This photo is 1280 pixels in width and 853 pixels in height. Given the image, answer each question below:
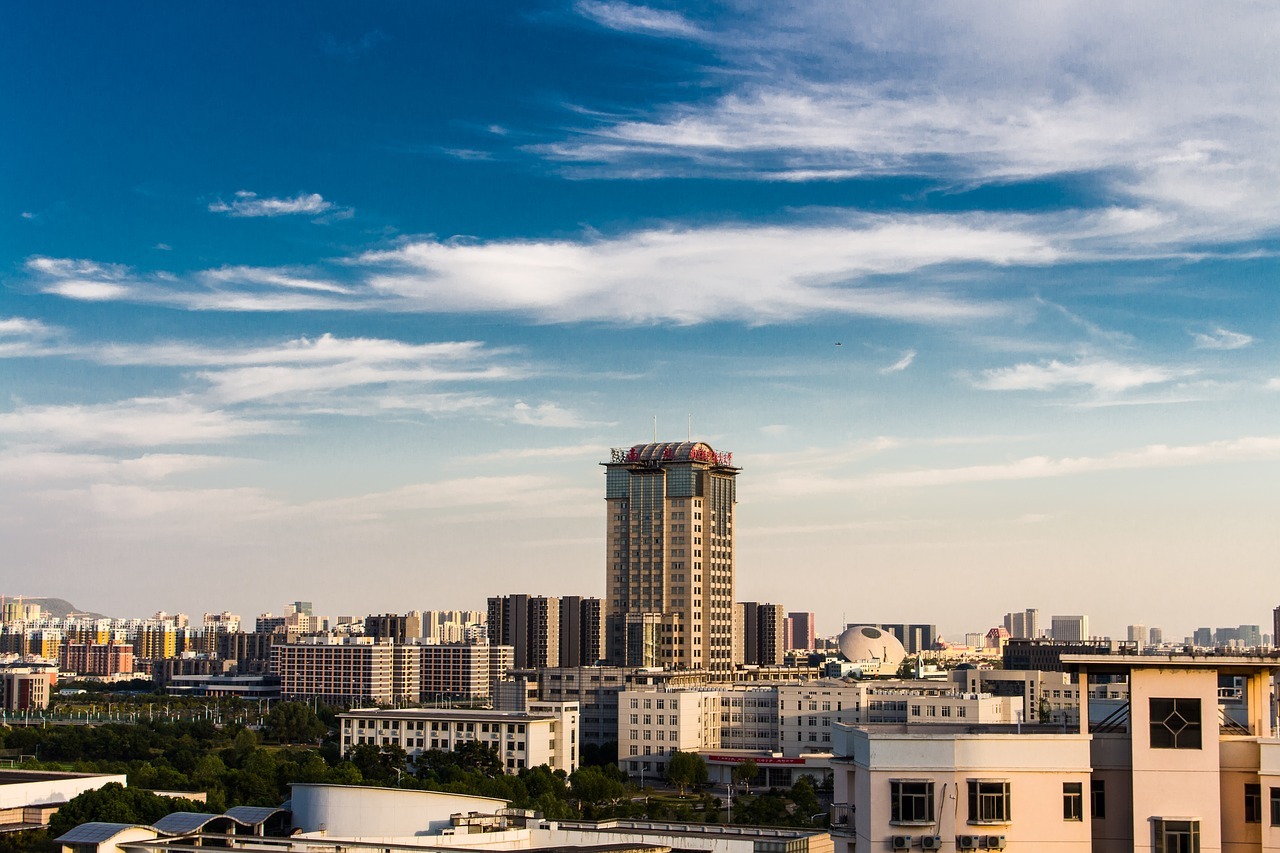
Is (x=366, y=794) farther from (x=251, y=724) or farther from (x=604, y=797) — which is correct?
(x=251, y=724)

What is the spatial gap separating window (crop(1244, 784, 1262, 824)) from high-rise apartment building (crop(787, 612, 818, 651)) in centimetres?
18215

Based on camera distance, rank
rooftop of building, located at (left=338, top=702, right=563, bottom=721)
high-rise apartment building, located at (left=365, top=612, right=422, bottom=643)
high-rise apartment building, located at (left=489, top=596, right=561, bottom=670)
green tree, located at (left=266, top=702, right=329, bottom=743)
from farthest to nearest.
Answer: high-rise apartment building, located at (left=365, top=612, right=422, bottom=643) < high-rise apartment building, located at (left=489, top=596, right=561, bottom=670) < green tree, located at (left=266, top=702, right=329, bottom=743) < rooftop of building, located at (left=338, top=702, right=563, bottom=721)

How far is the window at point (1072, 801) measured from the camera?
1023 centimetres

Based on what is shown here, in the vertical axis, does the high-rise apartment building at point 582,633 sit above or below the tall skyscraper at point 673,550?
below

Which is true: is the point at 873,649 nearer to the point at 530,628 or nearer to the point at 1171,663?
the point at 530,628

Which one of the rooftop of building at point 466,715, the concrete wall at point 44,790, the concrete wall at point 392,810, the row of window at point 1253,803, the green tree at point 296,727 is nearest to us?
the row of window at point 1253,803

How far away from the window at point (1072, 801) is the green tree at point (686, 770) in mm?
49657

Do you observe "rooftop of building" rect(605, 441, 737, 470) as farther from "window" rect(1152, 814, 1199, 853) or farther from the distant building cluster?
"window" rect(1152, 814, 1199, 853)

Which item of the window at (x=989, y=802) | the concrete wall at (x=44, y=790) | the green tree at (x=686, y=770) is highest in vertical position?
the window at (x=989, y=802)

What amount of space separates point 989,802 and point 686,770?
5014cm

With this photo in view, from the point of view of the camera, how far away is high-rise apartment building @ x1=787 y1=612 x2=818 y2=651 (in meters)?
193

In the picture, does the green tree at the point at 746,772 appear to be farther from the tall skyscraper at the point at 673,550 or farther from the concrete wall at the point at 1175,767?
the concrete wall at the point at 1175,767

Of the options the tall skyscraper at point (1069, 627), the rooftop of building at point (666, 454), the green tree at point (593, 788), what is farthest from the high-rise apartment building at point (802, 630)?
the green tree at point (593, 788)

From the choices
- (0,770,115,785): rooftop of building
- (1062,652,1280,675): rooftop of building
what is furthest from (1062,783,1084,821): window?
(0,770,115,785): rooftop of building
